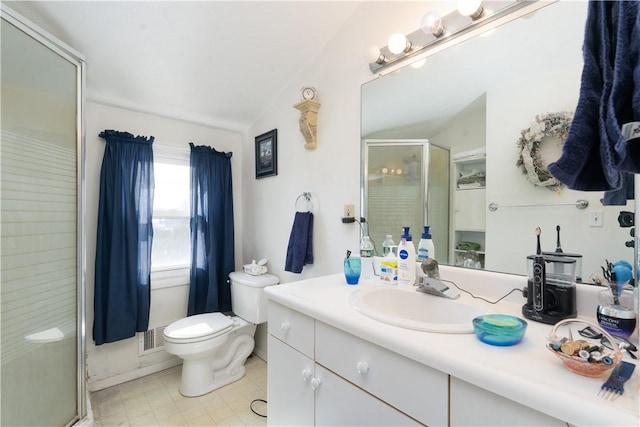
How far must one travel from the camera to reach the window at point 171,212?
7.22ft

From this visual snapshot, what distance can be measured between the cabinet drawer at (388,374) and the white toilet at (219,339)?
3.83ft

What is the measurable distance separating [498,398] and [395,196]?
99cm

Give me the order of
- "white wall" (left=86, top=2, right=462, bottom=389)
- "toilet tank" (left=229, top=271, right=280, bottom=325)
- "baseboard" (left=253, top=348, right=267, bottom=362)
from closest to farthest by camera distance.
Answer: "white wall" (left=86, top=2, right=462, bottom=389) < "toilet tank" (left=229, top=271, right=280, bottom=325) < "baseboard" (left=253, top=348, right=267, bottom=362)

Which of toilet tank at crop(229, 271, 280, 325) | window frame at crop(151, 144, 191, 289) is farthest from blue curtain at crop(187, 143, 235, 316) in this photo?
toilet tank at crop(229, 271, 280, 325)

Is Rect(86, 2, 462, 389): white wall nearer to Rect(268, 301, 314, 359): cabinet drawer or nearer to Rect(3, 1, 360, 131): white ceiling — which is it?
Rect(3, 1, 360, 131): white ceiling

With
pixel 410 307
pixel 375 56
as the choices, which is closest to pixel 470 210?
pixel 410 307

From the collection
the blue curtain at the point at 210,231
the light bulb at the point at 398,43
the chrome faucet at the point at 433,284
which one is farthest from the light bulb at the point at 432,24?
the blue curtain at the point at 210,231

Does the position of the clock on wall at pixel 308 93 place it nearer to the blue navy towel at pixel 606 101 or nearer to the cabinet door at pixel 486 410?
the blue navy towel at pixel 606 101

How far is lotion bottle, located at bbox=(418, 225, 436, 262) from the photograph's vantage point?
122 cm

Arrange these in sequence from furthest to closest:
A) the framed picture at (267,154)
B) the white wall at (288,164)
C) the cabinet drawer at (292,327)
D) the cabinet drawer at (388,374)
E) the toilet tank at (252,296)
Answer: the framed picture at (267,154) < the toilet tank at (252,296) < the white wall at (288,164) < the cabinet drawer at (292,327) < the cabinet drawer at (388,374)

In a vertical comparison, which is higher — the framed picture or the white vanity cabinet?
the framed picture

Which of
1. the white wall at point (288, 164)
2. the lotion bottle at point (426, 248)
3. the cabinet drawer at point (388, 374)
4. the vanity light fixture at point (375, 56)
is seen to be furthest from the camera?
the white wall at point (288, 164)

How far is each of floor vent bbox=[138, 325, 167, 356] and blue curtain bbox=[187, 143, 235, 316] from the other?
26 centimetres

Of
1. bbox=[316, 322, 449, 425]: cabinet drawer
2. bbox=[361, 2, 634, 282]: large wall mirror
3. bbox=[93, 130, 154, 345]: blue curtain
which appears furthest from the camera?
bbox=[93, 130, 154, 345]: blue curtain
